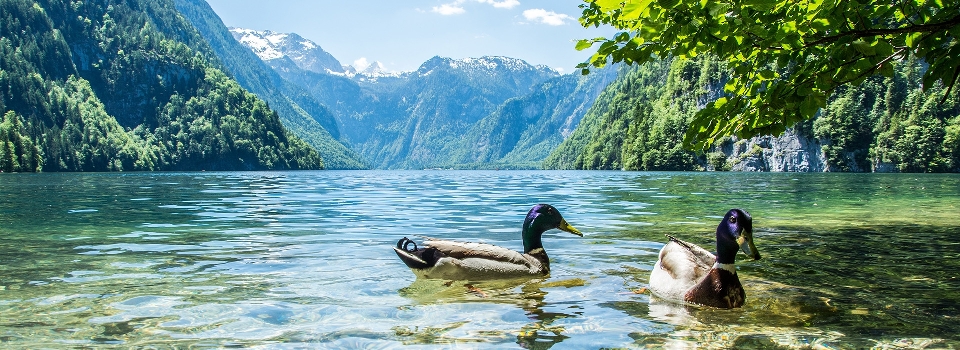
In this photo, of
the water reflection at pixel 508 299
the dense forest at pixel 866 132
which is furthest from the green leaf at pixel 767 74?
the dense forest at pixel 866 132

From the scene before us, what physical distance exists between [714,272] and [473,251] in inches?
178

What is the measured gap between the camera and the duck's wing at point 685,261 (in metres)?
11.2

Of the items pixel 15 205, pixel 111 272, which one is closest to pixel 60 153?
pixel 15 205

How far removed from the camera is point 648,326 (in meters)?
9.45

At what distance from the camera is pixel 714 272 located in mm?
10398

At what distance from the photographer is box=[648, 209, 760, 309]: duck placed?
32.4 ft

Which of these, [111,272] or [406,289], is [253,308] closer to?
[406,289]

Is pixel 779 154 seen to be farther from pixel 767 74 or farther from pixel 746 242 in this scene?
pixel 746 242

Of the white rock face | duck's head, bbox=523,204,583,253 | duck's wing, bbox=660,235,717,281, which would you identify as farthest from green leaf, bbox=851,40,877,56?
the white rock face

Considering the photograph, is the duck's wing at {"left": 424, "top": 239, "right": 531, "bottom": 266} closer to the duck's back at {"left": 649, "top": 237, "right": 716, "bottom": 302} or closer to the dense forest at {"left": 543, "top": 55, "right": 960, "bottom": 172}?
the duck's back at {"left": 649, "top": 237, "right": 716, "bottom": 302}

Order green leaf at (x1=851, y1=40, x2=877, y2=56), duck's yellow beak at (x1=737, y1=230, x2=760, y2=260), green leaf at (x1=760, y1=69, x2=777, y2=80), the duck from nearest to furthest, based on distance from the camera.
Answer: green leaf at (x1=851, y1=40, x2=877, y2=56) → duck's yellow beak at (x1=737, y1=230, x2=760, y2=260) → the duck → green leaf at (x1=760, y1=69, x2=777, y2=80)

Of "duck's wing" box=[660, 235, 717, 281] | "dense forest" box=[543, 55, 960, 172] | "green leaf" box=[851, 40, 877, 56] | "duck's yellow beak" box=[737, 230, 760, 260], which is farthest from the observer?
"dense forest" box=[543, 55, 960, 172]

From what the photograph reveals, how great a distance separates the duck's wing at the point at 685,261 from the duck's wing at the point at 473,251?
2757 mm

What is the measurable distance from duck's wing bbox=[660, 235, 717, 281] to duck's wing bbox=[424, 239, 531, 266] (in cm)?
276
